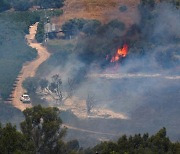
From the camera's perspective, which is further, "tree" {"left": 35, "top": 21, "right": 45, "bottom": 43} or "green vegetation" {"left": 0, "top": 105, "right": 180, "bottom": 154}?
"tree" {"left": 35, "top": 21, "right": 45, "bottom": 43}

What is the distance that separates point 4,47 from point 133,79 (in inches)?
800

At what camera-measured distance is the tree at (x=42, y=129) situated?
78.9ft

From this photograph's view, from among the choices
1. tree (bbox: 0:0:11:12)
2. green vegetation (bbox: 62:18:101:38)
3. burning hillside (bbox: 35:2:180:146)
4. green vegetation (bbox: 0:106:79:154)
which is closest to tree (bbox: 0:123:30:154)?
green vegetation (bbox: 0:106:79:154)

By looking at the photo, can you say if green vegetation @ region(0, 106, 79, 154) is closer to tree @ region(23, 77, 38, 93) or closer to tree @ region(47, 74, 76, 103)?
tree @ region(47, 74, 76, 103)

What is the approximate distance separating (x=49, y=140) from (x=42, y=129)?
772mm

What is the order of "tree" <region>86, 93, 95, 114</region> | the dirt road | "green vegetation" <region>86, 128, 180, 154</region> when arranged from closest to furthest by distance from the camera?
1. "green vegetation" <region>86, 128, 180, 154</region>
2. "tree" <region>86, 93, 95, 114</region>
3. the dirt road

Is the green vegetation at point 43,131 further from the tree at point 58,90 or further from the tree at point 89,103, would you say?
the tree at point 58,90

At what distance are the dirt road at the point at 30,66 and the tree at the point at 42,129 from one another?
20.5m

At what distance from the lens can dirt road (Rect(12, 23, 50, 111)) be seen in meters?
46.9

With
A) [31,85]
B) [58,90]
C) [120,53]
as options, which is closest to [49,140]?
[58,90]

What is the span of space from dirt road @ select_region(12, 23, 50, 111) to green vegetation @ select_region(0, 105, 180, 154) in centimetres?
2056

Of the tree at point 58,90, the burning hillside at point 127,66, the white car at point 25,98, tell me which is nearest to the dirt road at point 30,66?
the white car at point 25,98

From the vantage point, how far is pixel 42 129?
2406cm

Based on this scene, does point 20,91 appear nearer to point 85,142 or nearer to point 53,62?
point 53,62
